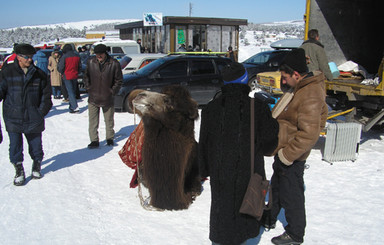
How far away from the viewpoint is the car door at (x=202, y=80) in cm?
924

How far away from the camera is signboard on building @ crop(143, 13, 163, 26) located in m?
23.6

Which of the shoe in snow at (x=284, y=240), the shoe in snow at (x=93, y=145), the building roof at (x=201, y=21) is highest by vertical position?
the building roof at (x=201, y=21)

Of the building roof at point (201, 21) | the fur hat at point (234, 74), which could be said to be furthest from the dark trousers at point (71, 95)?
the building roof at point (201, 21)

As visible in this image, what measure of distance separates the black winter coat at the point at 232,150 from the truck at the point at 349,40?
4585 millimetres

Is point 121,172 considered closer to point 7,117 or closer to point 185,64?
point 7,117

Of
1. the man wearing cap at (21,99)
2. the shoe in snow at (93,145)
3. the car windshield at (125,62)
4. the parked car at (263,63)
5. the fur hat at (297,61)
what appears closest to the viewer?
the fur hat at (297,61)

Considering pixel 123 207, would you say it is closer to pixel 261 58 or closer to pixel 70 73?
pixel 70 73

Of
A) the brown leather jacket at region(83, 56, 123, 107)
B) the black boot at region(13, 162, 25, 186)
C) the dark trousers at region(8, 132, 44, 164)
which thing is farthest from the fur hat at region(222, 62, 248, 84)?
the brown leather jacket at region(83, 56, 123, 107)

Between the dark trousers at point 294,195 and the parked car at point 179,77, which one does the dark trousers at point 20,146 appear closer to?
the dark trousers at point 294,195

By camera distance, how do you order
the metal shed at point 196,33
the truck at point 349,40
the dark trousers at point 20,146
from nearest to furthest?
1. the dark trousers at point 20,146
2. the truck at point 349,40
3. the metal shed at point 196,33

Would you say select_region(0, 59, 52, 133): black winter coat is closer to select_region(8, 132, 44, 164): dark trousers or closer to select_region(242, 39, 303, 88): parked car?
select_region(8, 132, 44, 164): dark trousers

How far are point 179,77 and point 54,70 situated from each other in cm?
463

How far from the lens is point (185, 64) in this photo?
9.28 metres

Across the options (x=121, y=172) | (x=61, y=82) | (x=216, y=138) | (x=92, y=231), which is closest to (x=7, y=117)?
(x=121, y=172)
